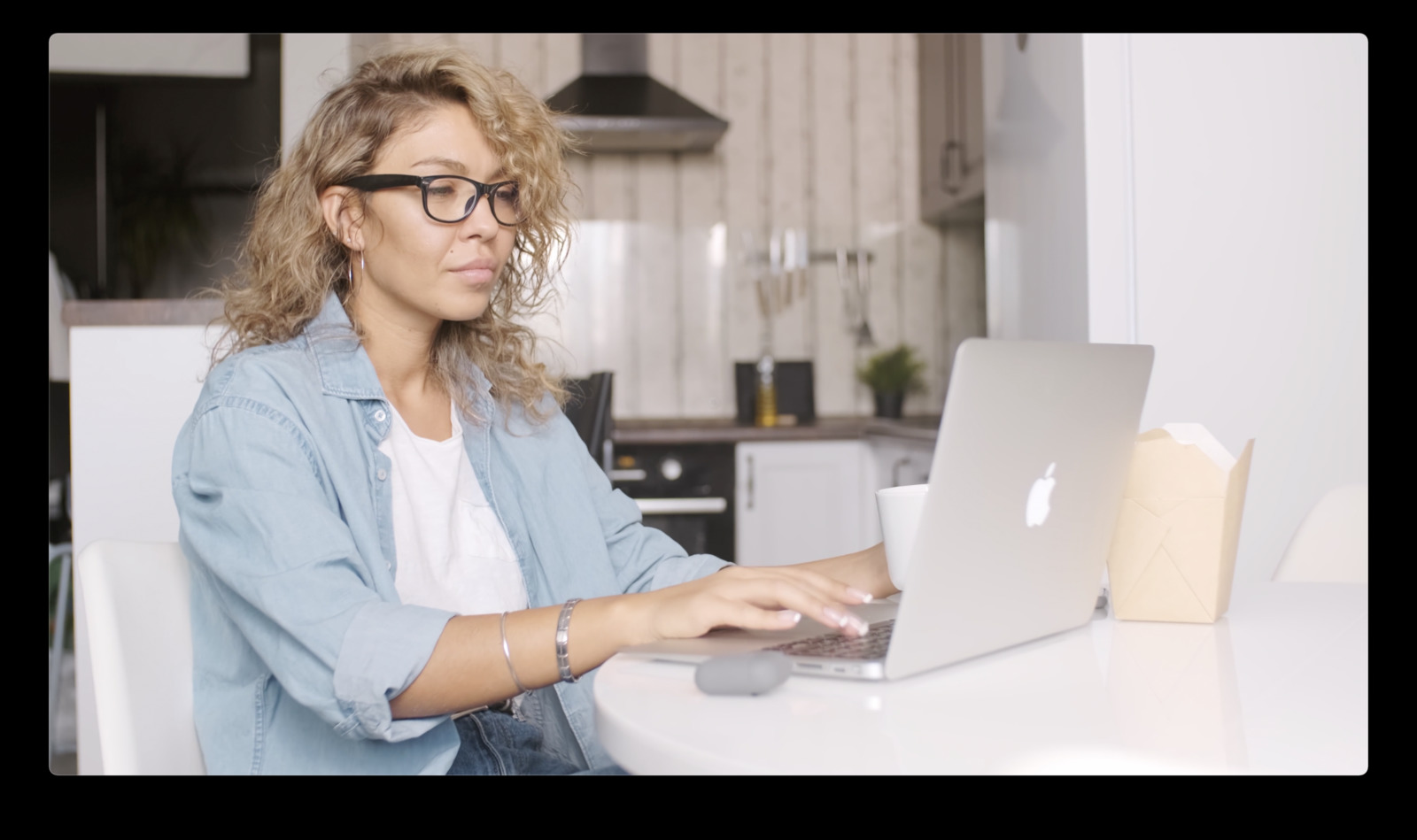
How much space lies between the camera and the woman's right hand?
79 centimetres

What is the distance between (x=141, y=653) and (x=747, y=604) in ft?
1.65

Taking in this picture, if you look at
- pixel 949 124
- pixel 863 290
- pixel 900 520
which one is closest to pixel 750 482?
pixel 863 290

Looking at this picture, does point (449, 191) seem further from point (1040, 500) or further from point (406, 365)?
point (1040, 500)

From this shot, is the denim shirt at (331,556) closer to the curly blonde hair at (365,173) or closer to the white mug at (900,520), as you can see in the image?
the curly blonde hair at (365,173)

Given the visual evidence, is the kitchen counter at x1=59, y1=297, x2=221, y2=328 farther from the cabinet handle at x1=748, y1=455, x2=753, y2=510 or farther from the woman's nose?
the cabinet handle at x1=748, y1=455, x2=753, y2=510

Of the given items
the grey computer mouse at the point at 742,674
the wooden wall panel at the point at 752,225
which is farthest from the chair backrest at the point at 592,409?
the wooden wall panel at the point at 752,225

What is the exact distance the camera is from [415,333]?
48.5 inches

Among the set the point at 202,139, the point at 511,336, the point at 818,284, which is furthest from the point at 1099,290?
the point at 202,139

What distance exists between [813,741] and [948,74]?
3291 mm

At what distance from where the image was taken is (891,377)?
12.3 feet

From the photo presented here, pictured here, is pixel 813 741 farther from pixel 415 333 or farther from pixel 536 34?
pixel 536 34

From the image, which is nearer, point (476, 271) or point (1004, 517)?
point (1004, 517)

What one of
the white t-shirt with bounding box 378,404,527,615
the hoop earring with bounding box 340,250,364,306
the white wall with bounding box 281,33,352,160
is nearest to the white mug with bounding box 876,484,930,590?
the white t-shirt with bounding box 378,404,527,615

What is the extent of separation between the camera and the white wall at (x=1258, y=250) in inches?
72.8
